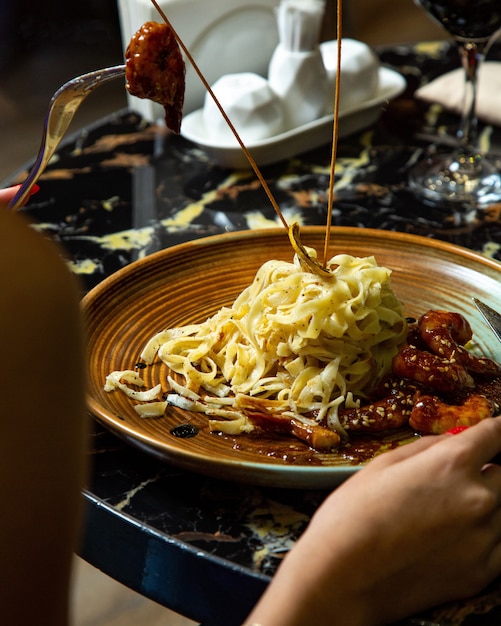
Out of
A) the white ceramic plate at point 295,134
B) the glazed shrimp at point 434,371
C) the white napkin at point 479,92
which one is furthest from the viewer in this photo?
the white napkin at point 479,92

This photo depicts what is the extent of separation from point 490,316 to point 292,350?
339mm

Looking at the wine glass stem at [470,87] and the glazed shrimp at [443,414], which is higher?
the wine glass stem at [470,87]

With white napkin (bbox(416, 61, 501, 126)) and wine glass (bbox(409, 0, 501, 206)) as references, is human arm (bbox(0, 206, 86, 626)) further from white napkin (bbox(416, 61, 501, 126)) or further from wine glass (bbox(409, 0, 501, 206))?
white napkin (bbox(416, 61, 501, 126))

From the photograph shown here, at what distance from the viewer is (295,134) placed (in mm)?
2293

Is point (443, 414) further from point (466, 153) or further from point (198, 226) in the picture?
point (466, 153)

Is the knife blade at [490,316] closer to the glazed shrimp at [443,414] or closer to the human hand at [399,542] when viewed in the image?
the glazed shrimp at [443,414]

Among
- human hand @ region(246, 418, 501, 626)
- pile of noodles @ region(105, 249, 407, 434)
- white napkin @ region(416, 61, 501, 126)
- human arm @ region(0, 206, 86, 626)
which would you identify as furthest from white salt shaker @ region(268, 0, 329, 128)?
human arm @ region(0, 206, 86, 626)

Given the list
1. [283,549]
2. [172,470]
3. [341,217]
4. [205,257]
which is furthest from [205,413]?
[341,217]

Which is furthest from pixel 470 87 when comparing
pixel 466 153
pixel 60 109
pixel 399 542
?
pixel 399 542

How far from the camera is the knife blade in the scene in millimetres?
1386

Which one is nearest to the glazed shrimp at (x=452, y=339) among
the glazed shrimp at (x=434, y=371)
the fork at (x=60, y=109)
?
the glazed shrimp at (x=434, y=371)

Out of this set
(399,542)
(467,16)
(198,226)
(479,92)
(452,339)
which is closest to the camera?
(399,542)

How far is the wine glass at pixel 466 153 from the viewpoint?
6.45ft

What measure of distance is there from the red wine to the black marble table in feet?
1.35
